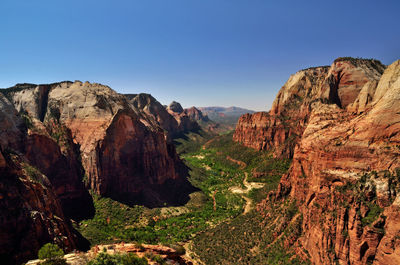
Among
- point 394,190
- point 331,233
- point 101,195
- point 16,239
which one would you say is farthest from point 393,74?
point 101,195

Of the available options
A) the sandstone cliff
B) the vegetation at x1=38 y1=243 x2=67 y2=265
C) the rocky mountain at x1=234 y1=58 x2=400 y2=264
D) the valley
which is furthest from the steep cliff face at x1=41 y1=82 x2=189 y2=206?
the rocky mountain at x1=234 y1=58 x2=400 y2=264

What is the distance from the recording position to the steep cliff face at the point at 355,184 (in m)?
27.9

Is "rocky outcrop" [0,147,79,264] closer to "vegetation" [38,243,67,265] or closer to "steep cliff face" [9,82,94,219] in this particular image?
"vegetation" [38,243,67,265]

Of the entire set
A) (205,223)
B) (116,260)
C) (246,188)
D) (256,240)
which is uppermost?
(116,260)

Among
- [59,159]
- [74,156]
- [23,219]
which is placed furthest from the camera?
[74,156]

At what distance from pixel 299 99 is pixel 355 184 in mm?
101114

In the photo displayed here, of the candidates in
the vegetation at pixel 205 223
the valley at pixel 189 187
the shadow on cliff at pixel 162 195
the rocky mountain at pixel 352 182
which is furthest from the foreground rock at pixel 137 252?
the shadow on cliff at pixel 162 195

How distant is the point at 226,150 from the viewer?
502 ft

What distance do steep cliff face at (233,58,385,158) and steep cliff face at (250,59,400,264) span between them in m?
36.6

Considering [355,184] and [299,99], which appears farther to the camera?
[299,99]

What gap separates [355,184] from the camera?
107 feet

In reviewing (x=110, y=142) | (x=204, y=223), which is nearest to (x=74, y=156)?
(x=110, y=142)

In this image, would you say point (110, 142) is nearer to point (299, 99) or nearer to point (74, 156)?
point (74, 156)

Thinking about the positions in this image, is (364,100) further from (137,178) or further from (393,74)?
(137,178)
